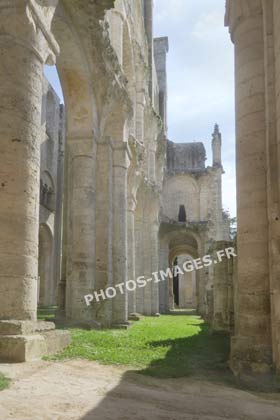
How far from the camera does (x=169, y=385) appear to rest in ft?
18.4

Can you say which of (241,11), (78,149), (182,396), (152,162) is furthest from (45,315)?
(152,162)

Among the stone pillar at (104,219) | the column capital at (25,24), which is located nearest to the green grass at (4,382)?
the column capital at (25,24)

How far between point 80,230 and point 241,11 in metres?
6.97

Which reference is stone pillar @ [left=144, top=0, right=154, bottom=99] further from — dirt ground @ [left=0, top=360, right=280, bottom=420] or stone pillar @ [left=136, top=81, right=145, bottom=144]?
dirt ground @ [left=0, top=360, right=280, bottom=420]

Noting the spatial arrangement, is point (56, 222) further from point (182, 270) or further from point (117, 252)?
point (182, 270)

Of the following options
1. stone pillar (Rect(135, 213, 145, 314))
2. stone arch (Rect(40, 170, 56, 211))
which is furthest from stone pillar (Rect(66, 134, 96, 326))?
stone arch (Rect(40, 170, 56, 211))

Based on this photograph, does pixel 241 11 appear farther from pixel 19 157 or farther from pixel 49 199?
pixel 49 199

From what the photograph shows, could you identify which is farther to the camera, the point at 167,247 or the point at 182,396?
the point at 167,247

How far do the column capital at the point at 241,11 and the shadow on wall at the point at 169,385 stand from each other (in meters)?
5.38

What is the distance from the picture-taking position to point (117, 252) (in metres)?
14.7

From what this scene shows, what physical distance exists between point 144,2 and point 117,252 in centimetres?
1753

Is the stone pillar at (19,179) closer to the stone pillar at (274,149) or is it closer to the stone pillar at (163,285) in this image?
the stone pillar at (274,149)

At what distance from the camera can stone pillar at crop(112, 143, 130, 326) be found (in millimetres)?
14523

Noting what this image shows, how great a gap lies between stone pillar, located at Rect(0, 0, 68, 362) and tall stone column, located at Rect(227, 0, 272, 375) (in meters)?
2.87
